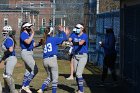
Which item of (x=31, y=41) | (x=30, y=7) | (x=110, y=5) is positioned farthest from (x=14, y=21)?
(x=31, y=41)

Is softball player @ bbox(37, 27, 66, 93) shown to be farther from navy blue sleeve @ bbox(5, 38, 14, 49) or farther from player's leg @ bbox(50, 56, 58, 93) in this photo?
navy blue sleeve @ bbox(5, 38, 14, 49)

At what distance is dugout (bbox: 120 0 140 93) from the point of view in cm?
1027

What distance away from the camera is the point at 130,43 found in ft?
37.6

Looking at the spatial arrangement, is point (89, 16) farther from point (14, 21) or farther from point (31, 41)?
point (14, 21)

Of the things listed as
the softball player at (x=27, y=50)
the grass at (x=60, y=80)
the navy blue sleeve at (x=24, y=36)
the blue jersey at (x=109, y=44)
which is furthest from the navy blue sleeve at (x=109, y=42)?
the navy blue sleeve at (x=24, y=36)

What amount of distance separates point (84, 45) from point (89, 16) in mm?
10082

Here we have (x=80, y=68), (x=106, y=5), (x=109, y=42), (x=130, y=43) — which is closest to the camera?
(x=80, y=68)

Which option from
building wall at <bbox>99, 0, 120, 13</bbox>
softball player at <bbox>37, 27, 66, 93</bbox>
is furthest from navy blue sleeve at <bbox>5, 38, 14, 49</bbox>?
building wall at <bbox>99, 0, 120, 13</bbox>

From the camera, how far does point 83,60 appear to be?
11.4 m

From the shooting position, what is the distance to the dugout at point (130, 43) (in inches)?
404

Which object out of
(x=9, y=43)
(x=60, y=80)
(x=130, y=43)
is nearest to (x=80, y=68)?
(x=130, y=43)

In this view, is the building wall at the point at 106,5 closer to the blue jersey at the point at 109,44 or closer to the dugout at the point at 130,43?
Answer: the blue jersey at the point at 109,44

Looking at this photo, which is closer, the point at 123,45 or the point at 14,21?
Result: the point at 123,45

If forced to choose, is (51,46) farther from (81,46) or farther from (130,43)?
(130,43)
